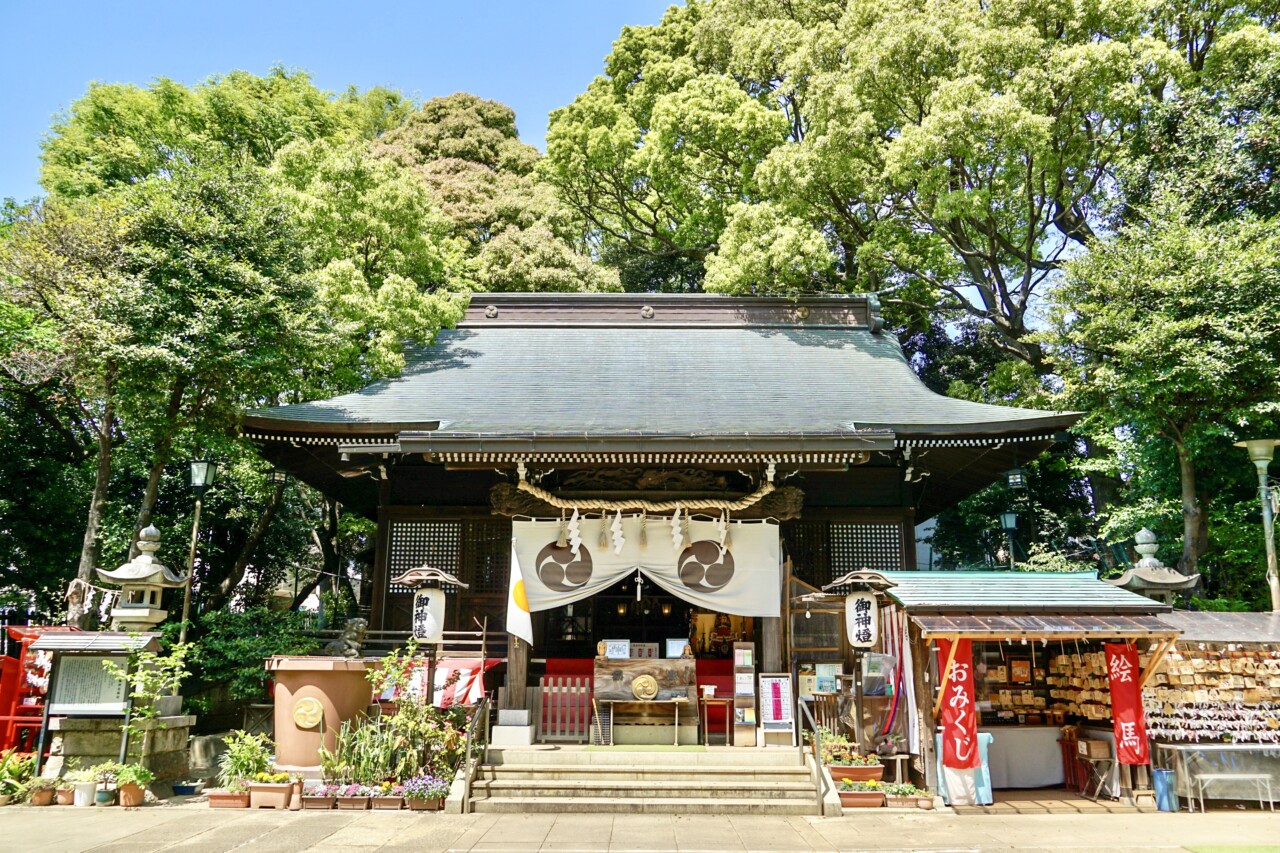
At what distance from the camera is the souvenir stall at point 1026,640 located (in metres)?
8.60

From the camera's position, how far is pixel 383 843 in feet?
23.8

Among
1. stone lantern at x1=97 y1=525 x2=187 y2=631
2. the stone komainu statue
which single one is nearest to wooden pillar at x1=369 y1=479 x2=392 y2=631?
the stone komainu statue

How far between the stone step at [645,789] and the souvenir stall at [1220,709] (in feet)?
13.1

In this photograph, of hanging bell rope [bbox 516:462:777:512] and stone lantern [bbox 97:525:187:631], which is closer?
stone lantern [bbox 97:525:187:631]

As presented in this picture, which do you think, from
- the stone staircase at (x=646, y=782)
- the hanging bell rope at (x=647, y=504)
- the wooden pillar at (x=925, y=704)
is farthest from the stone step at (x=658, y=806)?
the hanging bell rope at (x=647, y=504)

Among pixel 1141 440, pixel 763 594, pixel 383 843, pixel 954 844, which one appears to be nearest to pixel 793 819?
pixel 954 844

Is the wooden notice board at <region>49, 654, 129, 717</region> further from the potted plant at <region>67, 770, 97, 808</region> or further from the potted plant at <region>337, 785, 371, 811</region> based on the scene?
the potted plant at <region>337, 785, 371, 811</region>

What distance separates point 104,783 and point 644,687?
19.5 feet

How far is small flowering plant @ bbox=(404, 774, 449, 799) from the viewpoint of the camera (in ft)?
28.5

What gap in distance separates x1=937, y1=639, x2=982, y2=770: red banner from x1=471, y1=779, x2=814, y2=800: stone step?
4.99ft

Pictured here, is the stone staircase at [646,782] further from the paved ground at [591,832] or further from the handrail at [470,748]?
the paved ground at [591,832]

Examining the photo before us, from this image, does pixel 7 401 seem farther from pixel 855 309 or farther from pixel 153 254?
pixel 855 309

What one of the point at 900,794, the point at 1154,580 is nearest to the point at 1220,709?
the point at 1154,580

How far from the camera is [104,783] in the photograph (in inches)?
345
